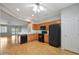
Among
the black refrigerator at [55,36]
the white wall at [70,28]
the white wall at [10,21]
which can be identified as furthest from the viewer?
the black refrigerator at [55,36]

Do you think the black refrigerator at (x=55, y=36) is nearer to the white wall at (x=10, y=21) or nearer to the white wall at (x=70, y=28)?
the white wall at (x=70, y=28)

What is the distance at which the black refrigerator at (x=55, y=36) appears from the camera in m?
3.90

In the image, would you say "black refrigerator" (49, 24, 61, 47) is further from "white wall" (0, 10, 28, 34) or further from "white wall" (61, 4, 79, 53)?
"white wall" (0, 10, 28, 34)

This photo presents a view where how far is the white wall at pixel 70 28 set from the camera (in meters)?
3.54

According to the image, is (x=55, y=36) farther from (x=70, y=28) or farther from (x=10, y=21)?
(x=10, y=21)

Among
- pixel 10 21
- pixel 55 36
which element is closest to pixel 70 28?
pixel 55 36

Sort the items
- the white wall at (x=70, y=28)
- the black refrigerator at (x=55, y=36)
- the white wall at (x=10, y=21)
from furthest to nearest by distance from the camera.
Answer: the black refrigerator at (x=55, y=36)
the white wall at (x=70, y=28)
the white wall at (x=10, y=21)

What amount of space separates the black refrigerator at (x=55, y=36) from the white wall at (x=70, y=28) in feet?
0.55

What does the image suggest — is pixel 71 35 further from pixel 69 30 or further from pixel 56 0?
pixel 56 0

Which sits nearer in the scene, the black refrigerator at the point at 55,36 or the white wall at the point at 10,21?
the white wall at the point at 10,21

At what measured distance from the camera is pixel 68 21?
377 centimetres

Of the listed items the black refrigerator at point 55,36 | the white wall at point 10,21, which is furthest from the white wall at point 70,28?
the white wall at point 10,21

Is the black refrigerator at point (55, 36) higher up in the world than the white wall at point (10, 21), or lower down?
lower down

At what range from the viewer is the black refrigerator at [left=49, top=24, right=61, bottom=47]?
3896 mm
